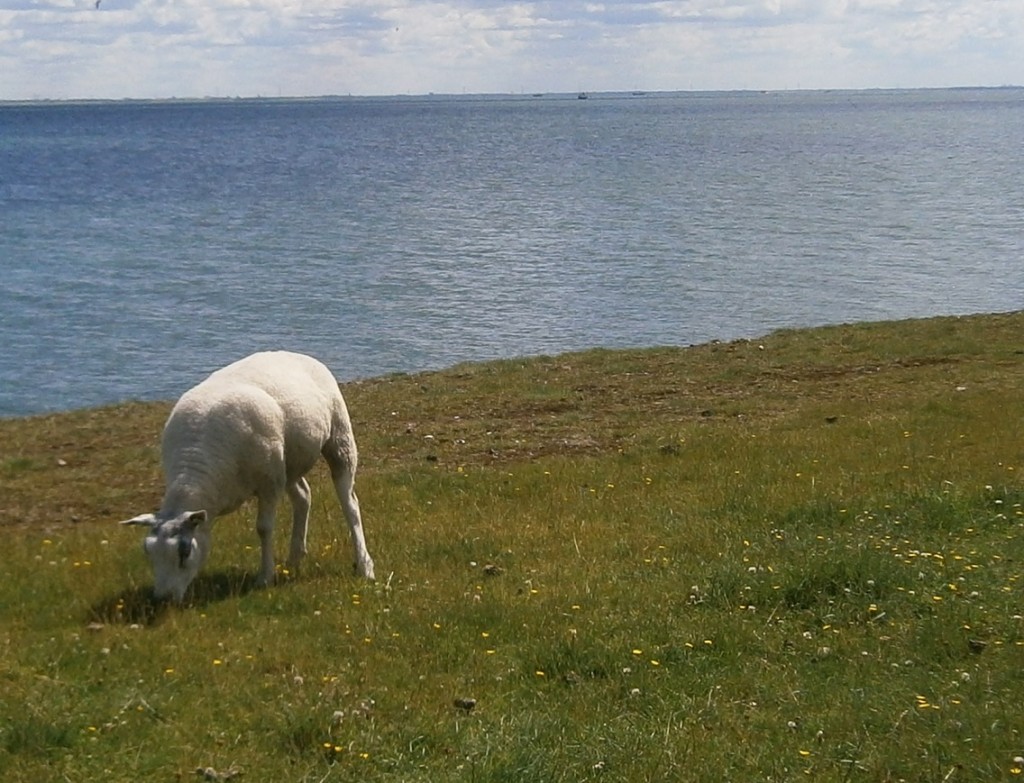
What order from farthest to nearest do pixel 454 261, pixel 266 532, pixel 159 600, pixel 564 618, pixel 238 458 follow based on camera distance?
pixel 454 261
pixel 266 532
pixel 238 458
pixel 159 600
pixel 564 618

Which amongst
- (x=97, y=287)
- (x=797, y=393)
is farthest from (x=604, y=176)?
(x=797, y=393)

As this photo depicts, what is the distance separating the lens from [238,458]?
459 inches

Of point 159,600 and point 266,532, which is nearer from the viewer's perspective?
point 159,600

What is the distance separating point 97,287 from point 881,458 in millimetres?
36974

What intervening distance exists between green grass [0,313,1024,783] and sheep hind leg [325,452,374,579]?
24cm

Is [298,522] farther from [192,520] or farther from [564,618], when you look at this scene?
[564,618]

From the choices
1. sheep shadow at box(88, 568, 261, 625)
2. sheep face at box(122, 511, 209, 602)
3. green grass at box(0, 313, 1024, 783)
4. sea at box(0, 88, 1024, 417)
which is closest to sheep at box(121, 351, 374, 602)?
sheep face at box(122, 511, 209, 602)

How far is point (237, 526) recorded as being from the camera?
14.5m

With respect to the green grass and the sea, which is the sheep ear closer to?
the green grass

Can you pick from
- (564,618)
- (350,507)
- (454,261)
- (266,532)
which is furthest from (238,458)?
(454,261)

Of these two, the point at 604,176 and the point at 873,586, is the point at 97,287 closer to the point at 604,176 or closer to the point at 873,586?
the point at 873,586

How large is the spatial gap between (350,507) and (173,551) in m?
2.26

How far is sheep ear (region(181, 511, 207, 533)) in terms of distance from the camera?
11.0 metres

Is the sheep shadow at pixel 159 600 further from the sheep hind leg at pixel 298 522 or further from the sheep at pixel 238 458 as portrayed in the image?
the sheep hind leg at pixel 298 522
